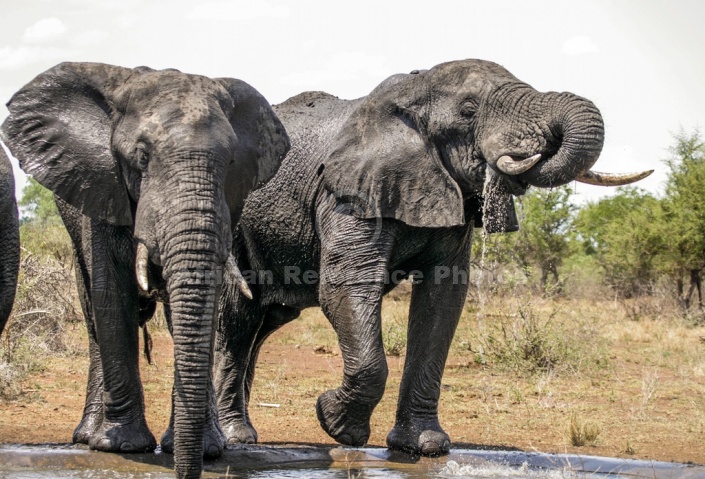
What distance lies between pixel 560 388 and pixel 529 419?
5.85 feet

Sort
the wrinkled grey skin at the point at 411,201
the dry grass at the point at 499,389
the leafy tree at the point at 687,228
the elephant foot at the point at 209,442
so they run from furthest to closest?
the leafy tree at the point at 687,228
the dry grass at the point at 499,389
the wrinkled grey skin at the point at 411,201
the elephant foot at the point at 209,442

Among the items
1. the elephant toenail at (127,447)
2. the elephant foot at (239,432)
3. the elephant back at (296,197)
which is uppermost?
the elephant back at (296,197)

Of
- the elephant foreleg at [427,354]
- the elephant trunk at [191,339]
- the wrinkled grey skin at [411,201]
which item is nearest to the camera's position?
the elephant trunk at [191,339]

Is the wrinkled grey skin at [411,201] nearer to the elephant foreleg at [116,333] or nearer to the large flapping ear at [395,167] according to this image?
A: the large flapping ear at [395,167]

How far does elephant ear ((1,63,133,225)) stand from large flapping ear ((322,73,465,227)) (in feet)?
4.85

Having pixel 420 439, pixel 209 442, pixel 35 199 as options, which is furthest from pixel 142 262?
pixel 35 199

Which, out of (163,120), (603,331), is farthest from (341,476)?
(603,331)

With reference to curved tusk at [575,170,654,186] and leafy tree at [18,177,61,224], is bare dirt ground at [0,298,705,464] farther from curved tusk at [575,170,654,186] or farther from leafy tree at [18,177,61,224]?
leafy tree at [18,177,61,224]

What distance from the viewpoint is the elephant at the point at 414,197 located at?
251 inches

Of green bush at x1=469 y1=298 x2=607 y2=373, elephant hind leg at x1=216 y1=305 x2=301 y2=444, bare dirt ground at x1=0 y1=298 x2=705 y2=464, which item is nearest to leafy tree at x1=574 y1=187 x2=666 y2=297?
bare dirt ground at x1=0 y1=298 x2=705 y2=464

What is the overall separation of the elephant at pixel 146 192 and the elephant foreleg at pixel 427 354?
122 cm

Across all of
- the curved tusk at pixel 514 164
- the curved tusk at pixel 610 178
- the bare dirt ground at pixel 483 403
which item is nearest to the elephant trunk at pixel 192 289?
the curved tusk at pixel 514 164

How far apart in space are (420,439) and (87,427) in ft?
6.41

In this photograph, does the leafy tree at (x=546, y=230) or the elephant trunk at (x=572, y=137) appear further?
the leafy tree at (x=546, y=230)
